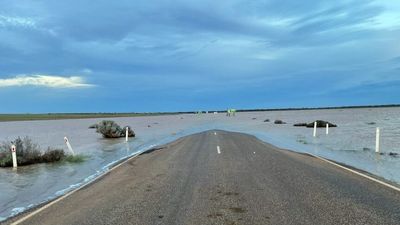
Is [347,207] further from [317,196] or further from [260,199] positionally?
[260,199]

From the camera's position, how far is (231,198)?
30.5 feet

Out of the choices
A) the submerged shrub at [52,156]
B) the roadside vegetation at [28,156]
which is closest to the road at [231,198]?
the roadside vegetation at [28,156]

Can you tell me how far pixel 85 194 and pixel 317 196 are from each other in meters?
5.58

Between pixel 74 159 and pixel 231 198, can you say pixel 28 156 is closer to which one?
pixel 74 159

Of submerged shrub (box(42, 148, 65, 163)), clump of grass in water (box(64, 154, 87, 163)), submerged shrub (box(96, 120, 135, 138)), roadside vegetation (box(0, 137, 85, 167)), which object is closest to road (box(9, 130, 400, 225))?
clump of grass in water (box(64, 154, 87, 163))

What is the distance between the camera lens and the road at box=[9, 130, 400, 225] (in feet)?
24.9

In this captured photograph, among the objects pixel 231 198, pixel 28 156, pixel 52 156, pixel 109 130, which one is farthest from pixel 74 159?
pixel 109 130

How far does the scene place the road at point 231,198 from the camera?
760 centimetres

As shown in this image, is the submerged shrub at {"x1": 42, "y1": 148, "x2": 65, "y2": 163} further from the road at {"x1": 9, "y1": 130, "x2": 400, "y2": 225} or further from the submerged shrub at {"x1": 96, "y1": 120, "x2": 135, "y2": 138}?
the submerged shrub at {"x1": 96, "y1": 120, "x2": 135, "y2": 138}

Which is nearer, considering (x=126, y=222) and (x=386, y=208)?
(x=126, y=222)

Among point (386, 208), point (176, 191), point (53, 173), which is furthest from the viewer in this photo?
point (53, 173)

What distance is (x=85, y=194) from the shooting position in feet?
36.1

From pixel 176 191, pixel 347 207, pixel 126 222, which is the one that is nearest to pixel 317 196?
pixel 347 207

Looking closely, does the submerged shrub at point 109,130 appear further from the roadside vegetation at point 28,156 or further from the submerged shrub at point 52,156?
the submerged shrub at point 52,156
